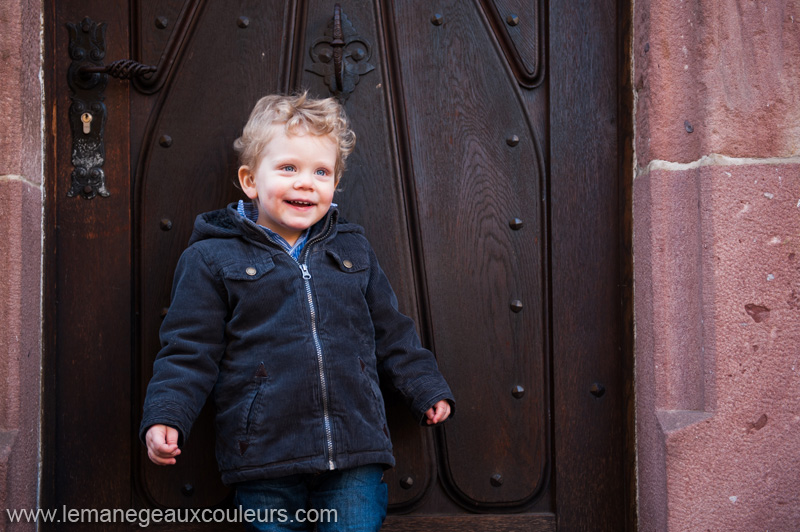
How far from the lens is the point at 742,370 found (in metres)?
1.54

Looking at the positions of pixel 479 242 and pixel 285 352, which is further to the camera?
pixel 479 242

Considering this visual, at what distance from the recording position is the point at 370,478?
1.50 m

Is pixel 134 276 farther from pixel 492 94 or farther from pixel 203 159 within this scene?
pixel 492 94

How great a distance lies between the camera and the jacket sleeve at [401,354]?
5.17 ft

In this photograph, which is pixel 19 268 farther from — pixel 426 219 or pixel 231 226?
pixel 426 219

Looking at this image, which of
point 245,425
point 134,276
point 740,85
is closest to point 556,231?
point 740,85

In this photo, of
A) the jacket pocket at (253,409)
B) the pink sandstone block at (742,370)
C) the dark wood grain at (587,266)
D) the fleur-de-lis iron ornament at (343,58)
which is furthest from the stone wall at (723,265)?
the jacket pocket at (253,409)

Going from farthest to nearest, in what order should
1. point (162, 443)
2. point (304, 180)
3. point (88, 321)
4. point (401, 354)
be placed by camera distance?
point (88, 321) < point (401, 354) < point (304, 180) < point (162, 443)

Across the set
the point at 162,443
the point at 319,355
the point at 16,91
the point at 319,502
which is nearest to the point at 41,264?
the point at 16,91

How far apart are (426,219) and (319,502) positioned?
72cm

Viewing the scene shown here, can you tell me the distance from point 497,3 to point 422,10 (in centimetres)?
19

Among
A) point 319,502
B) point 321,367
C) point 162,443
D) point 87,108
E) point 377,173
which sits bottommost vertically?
point 319,502

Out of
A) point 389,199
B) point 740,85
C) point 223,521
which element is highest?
point 740,85

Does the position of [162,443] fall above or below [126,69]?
below
